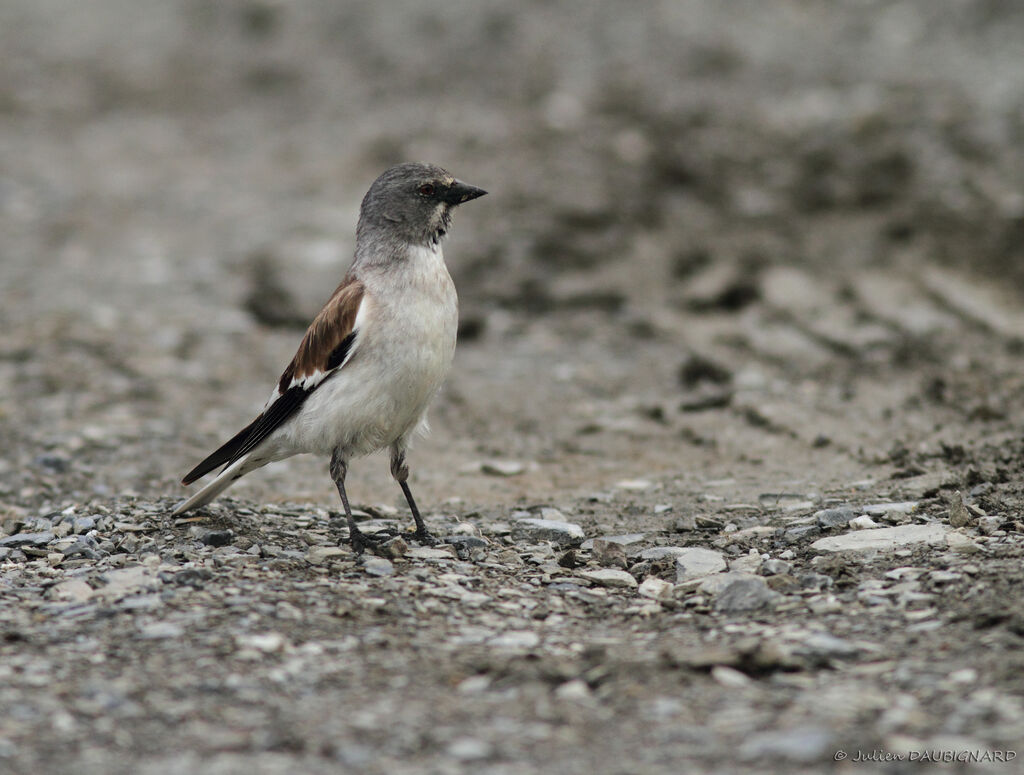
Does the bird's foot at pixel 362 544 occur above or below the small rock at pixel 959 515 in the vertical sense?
below

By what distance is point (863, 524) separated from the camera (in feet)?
18.6

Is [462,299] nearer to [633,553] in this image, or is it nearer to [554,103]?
[554,103]

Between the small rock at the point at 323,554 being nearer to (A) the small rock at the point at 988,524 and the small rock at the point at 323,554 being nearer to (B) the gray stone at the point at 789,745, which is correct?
(B) the gray stone at the point at 789,745

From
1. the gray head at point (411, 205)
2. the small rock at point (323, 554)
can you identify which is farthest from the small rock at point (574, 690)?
the gray head at point (411, 205)

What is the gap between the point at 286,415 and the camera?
6047 mm

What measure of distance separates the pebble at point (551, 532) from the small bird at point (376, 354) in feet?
1.76

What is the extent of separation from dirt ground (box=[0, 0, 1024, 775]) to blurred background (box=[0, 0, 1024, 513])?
0.18 ft

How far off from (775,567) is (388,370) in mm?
2099

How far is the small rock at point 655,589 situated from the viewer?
5.11m

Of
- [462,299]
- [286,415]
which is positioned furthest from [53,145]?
[286,415]

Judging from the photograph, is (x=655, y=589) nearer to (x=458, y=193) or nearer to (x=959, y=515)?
(x=959, y=515)

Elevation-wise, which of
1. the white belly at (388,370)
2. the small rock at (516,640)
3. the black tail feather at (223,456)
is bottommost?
the small rock at (516,640)

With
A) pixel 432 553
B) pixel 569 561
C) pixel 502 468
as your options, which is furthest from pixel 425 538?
pixel 502 468

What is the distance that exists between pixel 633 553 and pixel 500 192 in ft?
24.9
